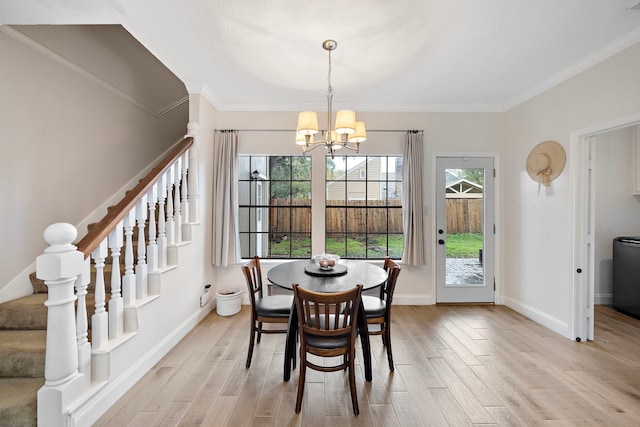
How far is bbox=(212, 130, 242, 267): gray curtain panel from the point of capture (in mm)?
3662

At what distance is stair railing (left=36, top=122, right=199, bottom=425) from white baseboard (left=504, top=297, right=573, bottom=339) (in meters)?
4.10

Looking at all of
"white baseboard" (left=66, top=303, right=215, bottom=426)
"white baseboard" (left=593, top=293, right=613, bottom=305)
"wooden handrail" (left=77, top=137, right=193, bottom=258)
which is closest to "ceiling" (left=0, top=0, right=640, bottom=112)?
"wooden handrail" (left=77, top=137, right=193, bottom=258)

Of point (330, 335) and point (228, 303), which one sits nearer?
point (330, 335)

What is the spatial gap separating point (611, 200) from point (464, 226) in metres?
2.05

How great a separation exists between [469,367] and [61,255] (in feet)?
9.91

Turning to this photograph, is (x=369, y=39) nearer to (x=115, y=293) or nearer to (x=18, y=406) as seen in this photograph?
(x=115, y=293)

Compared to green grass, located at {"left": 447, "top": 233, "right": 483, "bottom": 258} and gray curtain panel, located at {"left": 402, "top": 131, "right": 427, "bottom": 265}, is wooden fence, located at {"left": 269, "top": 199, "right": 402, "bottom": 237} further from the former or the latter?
green grass, located at {"left": 447, "top": 233, "right": 483, "bottom": 258}

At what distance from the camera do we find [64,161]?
269cm

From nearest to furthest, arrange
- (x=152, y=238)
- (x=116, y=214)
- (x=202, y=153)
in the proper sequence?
(x=116, y=214), (x=152, y=238), (x=202, y=153)

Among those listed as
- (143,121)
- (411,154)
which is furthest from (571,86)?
(143,121)

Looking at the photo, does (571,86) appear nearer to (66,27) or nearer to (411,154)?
(411,154)

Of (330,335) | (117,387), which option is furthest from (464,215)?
(117,387)

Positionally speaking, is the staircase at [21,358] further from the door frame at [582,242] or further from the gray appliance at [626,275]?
the gray appliance at [626,275]

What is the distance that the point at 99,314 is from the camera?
5.98 ft
